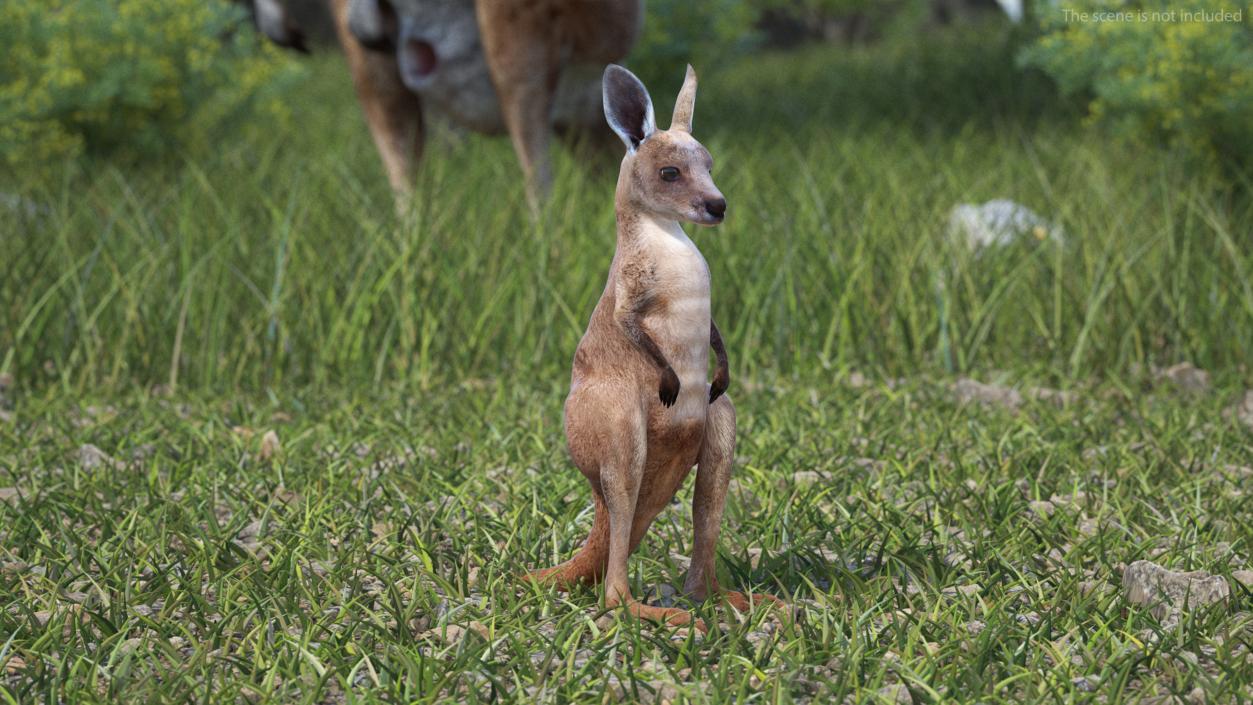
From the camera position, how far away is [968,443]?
330 cm

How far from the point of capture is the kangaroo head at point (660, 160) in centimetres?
191

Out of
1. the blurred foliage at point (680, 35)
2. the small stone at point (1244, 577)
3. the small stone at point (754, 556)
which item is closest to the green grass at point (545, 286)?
the small stone at point (754, 556)

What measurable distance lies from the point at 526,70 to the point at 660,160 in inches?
126

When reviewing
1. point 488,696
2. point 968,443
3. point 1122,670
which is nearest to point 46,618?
point 488,696

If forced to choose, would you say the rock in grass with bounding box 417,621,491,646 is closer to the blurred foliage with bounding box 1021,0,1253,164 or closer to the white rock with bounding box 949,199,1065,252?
the white rock with bounding box 949,199,1065,252

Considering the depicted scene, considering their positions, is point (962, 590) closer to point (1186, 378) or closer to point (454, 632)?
point (454, 632)

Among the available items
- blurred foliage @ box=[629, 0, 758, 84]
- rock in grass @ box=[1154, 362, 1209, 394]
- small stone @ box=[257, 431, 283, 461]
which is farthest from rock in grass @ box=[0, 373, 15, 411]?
blurred foliage @ box=[629, 0, 758, 84]

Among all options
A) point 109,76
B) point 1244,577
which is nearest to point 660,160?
point 1244,577

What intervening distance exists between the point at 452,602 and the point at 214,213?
360 centimetres

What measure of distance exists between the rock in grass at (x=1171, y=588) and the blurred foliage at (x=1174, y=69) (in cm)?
376

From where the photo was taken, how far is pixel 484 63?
5500 millimetres

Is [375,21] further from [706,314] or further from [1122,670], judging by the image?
[1122,670]

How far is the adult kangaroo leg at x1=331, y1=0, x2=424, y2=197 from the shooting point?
5.52 meters

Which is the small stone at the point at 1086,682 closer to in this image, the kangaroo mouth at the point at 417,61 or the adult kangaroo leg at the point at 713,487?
the adult kangaroo leg at the point at 713,487
